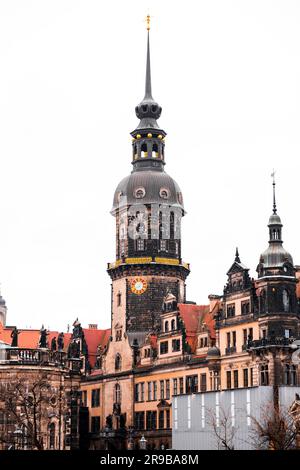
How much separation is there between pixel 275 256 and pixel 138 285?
33.5 meters

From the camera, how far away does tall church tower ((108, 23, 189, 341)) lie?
115000mm

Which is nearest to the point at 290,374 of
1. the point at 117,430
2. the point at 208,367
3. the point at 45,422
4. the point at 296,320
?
the point at 296,320

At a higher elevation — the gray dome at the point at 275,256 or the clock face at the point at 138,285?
the clock face at the point at 138,285

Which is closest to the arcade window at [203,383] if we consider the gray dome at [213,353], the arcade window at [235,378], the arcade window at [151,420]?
the gray dome at [213,353]

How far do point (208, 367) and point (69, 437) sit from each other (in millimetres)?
17070

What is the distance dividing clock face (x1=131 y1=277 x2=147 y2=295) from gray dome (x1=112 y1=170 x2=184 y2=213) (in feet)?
31.4

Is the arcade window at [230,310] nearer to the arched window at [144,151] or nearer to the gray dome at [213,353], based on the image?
the gray dome at [213,353]

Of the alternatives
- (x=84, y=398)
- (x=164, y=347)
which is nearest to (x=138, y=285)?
(x=164, y=347)

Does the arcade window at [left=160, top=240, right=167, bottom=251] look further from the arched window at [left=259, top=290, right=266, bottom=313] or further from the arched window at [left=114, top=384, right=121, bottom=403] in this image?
the arched window at [left=259, top=290, right=266, bottom=313]

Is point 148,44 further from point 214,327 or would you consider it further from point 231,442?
point 231,442

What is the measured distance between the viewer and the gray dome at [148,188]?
11688 centimetres

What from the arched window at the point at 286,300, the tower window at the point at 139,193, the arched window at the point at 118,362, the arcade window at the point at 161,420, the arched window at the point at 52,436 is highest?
the tower window at the point at 139,193
